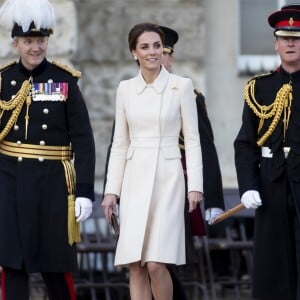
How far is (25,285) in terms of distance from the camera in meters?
8.59

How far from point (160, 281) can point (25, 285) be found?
2.34 feet

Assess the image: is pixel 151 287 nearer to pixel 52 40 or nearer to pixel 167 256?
pixel 167 256

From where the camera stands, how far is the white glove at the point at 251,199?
27.9ft

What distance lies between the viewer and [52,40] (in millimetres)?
11414

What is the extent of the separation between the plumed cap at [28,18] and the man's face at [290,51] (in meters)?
1.25

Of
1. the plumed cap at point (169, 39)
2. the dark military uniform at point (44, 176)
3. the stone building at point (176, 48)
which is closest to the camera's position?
the dark military uniform at point (44, 176)

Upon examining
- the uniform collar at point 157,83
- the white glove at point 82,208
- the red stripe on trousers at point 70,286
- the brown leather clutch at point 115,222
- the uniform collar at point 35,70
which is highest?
the uniform collar at point 35,70

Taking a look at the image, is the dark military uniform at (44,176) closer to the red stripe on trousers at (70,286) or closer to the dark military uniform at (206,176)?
the red stripe on trousers at (70,286)

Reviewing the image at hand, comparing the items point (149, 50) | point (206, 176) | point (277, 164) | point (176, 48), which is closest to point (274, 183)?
point (277, 164)

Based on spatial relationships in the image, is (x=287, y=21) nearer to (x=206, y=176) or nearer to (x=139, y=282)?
(x=206, y=176)

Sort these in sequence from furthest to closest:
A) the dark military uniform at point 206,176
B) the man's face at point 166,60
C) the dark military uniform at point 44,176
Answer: the man's face at point 166,60 < the dark military uniform at point 206,176 < the dark military uniform at point 44,176

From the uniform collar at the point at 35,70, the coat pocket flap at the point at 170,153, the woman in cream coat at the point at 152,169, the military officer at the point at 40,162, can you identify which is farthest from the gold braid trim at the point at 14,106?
the coat pocket flap at the point at 170,153

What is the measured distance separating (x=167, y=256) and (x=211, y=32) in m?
4.16

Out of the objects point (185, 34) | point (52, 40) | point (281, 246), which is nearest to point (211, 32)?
point (185, 34)
